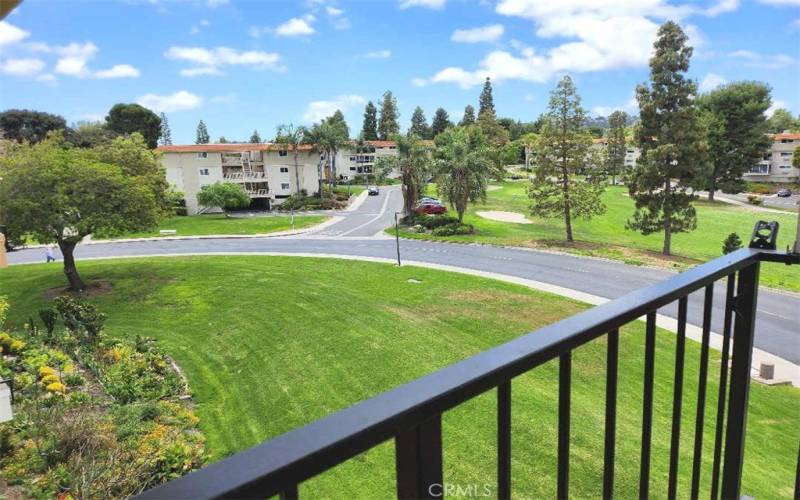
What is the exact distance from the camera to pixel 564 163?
93.7 ft

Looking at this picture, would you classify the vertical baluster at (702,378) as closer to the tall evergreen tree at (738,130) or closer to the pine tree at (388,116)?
the tall evergreen tree at (738,130)

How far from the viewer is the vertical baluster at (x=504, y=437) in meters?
1.11

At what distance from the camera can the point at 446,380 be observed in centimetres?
95

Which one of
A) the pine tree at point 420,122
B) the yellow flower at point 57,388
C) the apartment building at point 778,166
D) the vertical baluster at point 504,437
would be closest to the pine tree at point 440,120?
the pine tree at point 420,122

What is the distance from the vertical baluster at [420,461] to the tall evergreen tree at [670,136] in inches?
1071

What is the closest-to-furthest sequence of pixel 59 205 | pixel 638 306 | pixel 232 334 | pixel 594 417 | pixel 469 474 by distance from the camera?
1. pixel 638 306
2. pixel 469 474
3. pixel 594 417
4. pixel 232 334
5. pixel 59 205

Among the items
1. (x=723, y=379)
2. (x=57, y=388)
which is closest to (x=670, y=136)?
(x=57, y=388)

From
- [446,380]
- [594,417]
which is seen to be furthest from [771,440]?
[446,380]

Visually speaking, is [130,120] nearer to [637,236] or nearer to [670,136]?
[637,236]

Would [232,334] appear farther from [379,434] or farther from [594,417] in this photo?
[379,434]

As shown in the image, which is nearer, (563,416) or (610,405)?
(563,416)

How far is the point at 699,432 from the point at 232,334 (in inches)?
640

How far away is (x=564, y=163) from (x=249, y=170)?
33.5m

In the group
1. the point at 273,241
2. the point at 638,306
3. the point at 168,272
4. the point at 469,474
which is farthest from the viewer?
the point at 273,241
